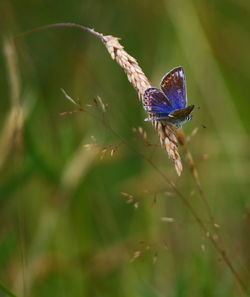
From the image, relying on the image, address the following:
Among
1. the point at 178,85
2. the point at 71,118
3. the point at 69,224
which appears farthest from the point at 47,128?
the point at 178,85

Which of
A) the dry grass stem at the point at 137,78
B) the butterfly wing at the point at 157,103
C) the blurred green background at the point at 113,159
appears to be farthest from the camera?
the blurred green background at the point at 113,159

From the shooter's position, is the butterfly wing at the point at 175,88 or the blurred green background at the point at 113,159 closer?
the butterfly wing at the point at 175,88

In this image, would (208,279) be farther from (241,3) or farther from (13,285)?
(241,3)

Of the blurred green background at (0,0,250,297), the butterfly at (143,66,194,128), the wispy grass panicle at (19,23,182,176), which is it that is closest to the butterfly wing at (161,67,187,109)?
the butterfly at (143,66,194,128)

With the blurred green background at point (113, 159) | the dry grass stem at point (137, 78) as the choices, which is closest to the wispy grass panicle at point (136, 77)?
the dry grass stem at point (137, 78)

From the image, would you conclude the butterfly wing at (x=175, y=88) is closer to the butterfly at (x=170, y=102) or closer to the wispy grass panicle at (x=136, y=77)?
the butterfly at (x=170, y=102)

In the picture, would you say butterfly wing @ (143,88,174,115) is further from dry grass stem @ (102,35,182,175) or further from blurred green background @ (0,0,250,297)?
blurred green background @ (0,0,250,297)

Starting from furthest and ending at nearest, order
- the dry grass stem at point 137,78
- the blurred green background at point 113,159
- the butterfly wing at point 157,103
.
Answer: the blurred green background at point 113,159, the butterfly wing at point 157,103, the dry grass stem at point 137,78
